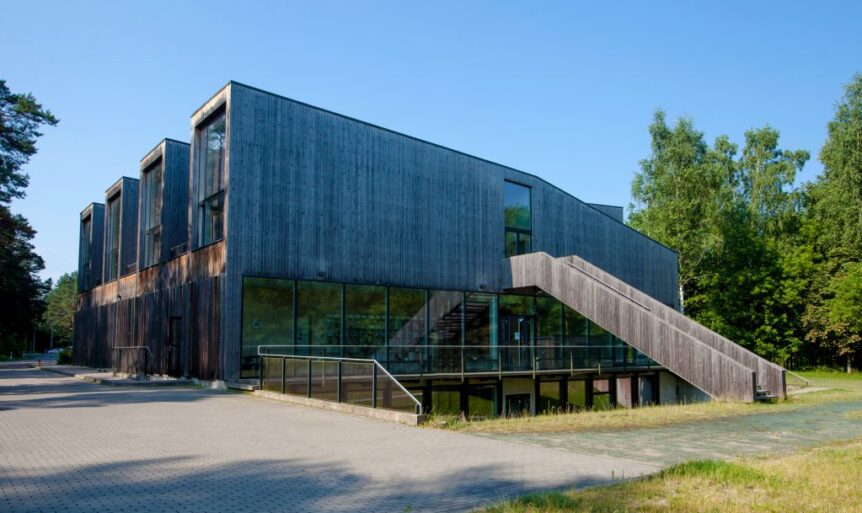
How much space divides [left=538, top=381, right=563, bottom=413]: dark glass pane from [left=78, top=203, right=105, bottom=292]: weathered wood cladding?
24.4 metres

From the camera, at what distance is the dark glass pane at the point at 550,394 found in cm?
2539

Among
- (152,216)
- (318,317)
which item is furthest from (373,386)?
(152,216)

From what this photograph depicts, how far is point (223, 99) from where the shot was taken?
20188mm

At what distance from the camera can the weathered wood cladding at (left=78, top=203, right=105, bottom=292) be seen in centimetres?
3575

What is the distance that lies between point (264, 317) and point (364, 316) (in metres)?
3.75

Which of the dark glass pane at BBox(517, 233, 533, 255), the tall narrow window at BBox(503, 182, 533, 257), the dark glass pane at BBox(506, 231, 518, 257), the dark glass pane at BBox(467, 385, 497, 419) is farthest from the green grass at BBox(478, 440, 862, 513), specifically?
the dark glass pane at BBox(517, 233, 533, 255)

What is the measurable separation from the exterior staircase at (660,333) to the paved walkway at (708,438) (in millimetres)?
3809

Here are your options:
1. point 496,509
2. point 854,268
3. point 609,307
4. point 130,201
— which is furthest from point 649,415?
point 854,268

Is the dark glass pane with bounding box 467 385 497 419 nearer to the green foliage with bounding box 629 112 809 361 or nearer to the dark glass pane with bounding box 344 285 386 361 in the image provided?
the dark glass pane with bounding box 344 285 386 361

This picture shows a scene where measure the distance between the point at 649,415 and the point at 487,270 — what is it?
13438 millimetres

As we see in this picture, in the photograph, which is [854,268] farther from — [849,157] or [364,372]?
[364,372]

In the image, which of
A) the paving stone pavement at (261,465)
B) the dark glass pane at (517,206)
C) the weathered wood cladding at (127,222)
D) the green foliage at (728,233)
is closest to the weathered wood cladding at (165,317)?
the weathered wood cladding at (127,222)

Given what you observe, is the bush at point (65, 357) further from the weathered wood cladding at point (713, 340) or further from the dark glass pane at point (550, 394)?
the weathered wood cladding at point (713, 340)

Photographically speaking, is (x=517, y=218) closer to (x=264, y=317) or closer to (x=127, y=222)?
(x=264, y=317)
